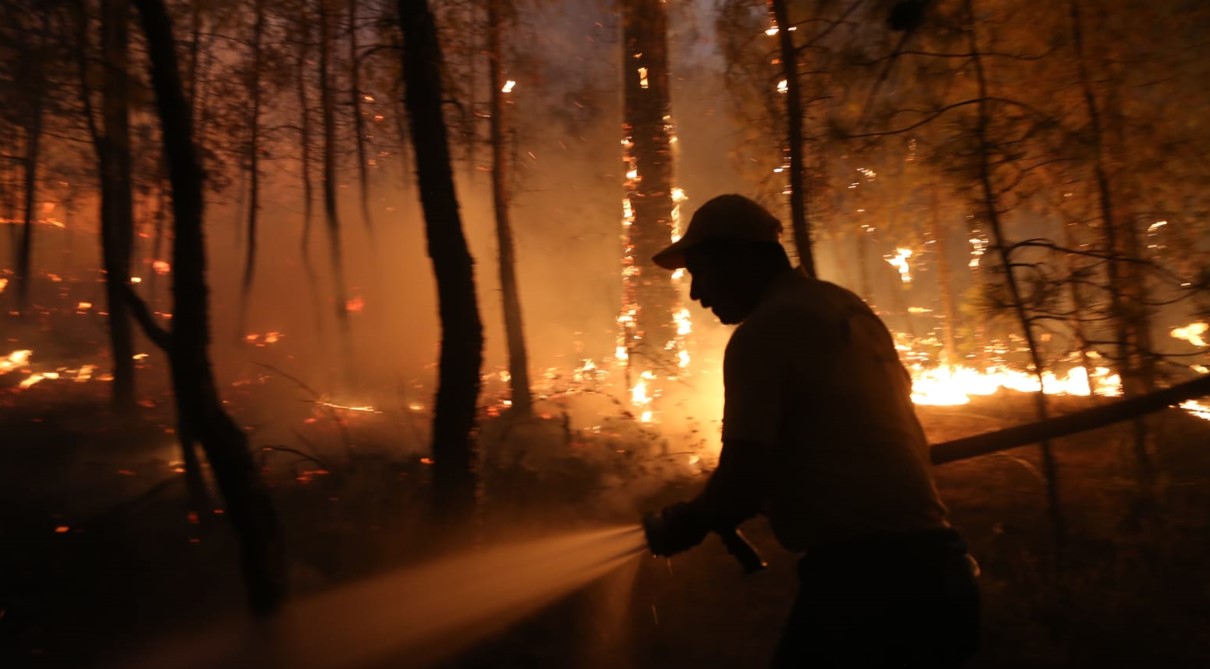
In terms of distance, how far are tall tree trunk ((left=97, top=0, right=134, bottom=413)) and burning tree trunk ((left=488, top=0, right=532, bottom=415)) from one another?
15.6 feet

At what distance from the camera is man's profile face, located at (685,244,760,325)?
233cm

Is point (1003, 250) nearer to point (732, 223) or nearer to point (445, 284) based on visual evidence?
point (445, 284)

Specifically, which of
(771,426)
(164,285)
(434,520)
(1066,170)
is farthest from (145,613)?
(164,285)

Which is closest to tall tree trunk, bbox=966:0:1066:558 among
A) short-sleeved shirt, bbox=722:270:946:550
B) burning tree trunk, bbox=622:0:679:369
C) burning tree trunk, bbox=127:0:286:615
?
short-sleeved shirt, bbox=722:270:946:550

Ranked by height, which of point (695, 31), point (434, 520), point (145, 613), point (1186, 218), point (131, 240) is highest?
point (695, 31)

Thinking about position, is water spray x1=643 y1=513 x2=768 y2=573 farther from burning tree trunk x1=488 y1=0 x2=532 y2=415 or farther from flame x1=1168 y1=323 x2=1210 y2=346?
burning tree trunk x1=488 y1=0 x2=532 y2=415

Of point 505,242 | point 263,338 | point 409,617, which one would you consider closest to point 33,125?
point 263,338

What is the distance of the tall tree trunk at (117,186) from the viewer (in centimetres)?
657

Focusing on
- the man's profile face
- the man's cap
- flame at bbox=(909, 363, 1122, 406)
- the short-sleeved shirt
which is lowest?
flame at bbox=(909, 363, 1122, 406)

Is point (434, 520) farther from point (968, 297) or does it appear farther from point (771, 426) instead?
point (968, 297)

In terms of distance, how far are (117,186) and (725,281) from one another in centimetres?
1372

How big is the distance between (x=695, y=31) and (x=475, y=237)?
47.6 feet

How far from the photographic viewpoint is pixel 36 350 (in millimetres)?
18406

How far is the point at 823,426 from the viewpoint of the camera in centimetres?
195
